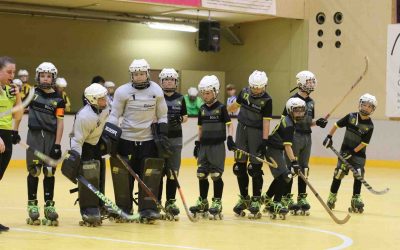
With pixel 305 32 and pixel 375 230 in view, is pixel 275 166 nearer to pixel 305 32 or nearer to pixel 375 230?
pixel 375 230

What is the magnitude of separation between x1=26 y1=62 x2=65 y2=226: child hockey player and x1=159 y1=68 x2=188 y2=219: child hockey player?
142cm

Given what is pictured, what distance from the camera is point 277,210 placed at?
9.94m

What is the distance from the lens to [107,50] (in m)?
22.3

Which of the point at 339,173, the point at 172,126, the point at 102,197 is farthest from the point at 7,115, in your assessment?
the point at 339,173

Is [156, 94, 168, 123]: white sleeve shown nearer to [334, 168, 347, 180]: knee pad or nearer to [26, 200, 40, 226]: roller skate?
[26, 200, 40, 226]: roller skate

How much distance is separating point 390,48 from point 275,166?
32.3ft

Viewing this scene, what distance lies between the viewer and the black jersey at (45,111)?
904 centimetres

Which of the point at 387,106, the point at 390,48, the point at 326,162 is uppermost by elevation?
the point at 390,48

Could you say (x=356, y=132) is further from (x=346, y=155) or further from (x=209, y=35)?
(x=209, y=35)

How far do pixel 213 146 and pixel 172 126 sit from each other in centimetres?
55

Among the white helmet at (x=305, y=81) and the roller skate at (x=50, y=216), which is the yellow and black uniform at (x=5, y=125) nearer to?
the roller skate at (x=50, y=216)

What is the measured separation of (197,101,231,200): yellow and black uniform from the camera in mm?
9844

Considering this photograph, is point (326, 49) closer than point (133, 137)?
No

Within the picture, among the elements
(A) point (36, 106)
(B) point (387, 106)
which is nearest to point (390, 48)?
(B) point (387, 106)
